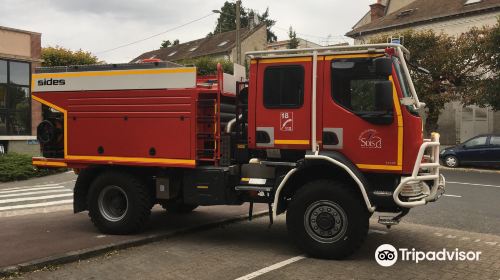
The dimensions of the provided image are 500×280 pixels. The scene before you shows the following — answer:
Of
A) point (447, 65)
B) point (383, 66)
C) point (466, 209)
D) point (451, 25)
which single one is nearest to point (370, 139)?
point (383, 66)

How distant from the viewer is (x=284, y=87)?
6.71 m

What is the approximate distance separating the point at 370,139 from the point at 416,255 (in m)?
1.70

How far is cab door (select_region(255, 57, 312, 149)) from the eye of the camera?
21.6 feet

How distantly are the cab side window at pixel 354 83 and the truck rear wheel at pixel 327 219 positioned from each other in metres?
1.03

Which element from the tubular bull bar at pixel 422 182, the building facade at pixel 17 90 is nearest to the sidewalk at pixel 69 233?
Answer: the tubular bull bar at pixel 422 182

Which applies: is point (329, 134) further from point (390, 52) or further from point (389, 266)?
point (389, 266)

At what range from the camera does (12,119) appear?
2392 cm

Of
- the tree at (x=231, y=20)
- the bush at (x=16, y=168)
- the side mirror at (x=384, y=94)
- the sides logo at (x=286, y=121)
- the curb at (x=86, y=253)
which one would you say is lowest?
the curb at (x=86, y=253)

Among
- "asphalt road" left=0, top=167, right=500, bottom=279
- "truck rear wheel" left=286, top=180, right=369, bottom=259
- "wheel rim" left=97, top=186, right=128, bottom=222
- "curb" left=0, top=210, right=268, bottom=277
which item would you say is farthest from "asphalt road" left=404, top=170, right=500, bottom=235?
"wheel rim" left=97, top=186, right=128, bottom=222

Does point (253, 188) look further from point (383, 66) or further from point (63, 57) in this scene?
point (63, 57)

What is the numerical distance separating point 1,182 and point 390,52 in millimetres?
15884

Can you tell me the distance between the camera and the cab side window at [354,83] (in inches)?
247

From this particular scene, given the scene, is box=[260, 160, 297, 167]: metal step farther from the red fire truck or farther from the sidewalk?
the sidewalk

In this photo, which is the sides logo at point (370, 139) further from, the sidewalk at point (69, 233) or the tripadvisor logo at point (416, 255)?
the sidewalk at point (69, 233)
